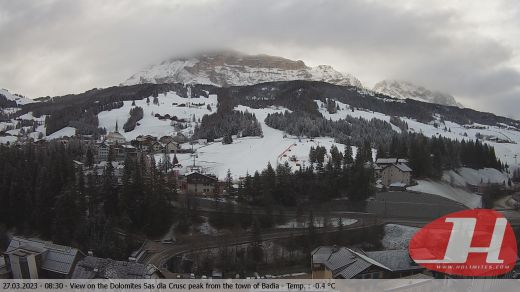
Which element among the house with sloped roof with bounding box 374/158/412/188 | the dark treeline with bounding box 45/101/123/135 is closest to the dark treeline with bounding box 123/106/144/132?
the dark treeline with bounding box 45/101/123/135

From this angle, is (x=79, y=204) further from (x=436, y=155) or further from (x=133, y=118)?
(x=133, y=118)

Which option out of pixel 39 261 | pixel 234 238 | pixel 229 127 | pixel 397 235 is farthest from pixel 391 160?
pixel 229 127

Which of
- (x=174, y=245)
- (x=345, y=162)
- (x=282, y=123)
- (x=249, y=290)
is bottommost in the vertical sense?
(x=174, y=245)

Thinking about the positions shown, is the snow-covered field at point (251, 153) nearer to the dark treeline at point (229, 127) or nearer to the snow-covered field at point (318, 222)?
the dark treeline at point (229, 127)

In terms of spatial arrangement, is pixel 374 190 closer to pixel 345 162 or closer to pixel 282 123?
pixel 345 162

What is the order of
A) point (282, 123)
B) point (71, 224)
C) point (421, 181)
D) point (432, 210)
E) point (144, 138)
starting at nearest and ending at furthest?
point (71, 224) → point (432, 210) → point (421, 181) → point (144, 138) → point (282, 123)

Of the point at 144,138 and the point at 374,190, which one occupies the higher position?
the point at 144,138

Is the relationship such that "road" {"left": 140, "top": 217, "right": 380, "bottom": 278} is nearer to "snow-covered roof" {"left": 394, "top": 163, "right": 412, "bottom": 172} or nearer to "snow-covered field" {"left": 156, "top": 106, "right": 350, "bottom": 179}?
"snow-covered roof" {"left": 394, "top": 163, "right": 412, "bottom": 172}

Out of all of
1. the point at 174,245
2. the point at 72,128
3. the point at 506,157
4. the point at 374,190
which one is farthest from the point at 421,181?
the point at 72,128

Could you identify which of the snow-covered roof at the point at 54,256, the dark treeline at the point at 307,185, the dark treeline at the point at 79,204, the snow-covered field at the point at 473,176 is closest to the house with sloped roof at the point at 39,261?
the snow-covered roof at the point at 54,256
